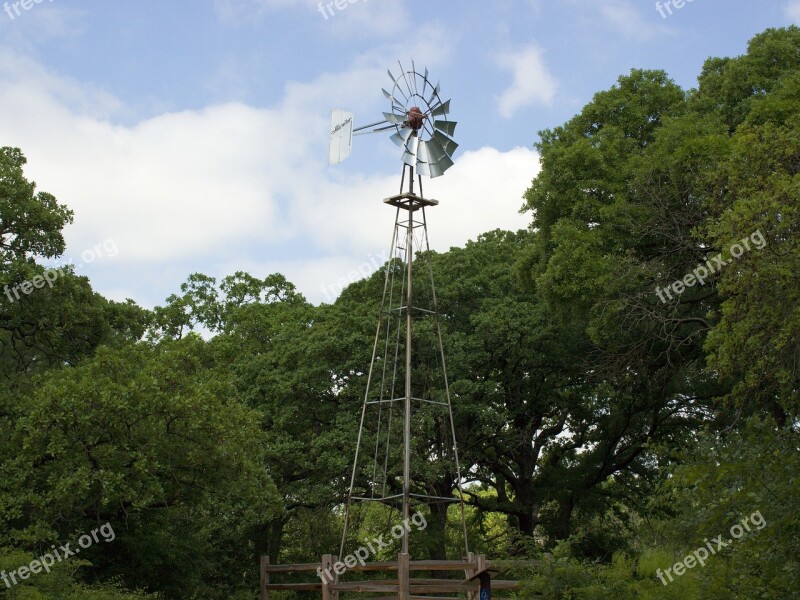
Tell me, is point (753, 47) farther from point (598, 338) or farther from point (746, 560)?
point (746, 560)

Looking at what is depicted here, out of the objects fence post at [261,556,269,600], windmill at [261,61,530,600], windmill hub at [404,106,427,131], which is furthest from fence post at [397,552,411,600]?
windmill hub at [404,106,427,131]

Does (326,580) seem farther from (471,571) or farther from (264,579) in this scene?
(264,579)

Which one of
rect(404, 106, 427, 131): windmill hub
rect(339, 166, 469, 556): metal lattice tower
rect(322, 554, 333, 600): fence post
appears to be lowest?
rect(322, 554, 333, 600): fence post

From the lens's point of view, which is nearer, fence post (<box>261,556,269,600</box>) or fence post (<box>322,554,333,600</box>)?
fence post (<box>322,554,333,600</box>)

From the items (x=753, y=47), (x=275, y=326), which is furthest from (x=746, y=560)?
(x=275, y=326)

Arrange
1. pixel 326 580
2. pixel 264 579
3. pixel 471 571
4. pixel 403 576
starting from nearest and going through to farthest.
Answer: pixel 403 576
pixel 471 571
pixel 326 580
pixel 264 579

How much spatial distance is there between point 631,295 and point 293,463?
9.58 meters

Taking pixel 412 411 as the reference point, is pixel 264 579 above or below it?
below

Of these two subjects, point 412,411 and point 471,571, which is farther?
point 412,411

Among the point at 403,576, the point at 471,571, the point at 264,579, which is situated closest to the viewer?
the point at 403,576

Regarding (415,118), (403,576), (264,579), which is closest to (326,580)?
(403,576)

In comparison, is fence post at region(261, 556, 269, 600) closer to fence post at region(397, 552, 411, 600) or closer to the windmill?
the windmill

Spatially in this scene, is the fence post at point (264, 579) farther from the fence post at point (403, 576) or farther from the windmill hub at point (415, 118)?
the windmill hub at point (415, 118)

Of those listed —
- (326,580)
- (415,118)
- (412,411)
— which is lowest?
(326,580)
